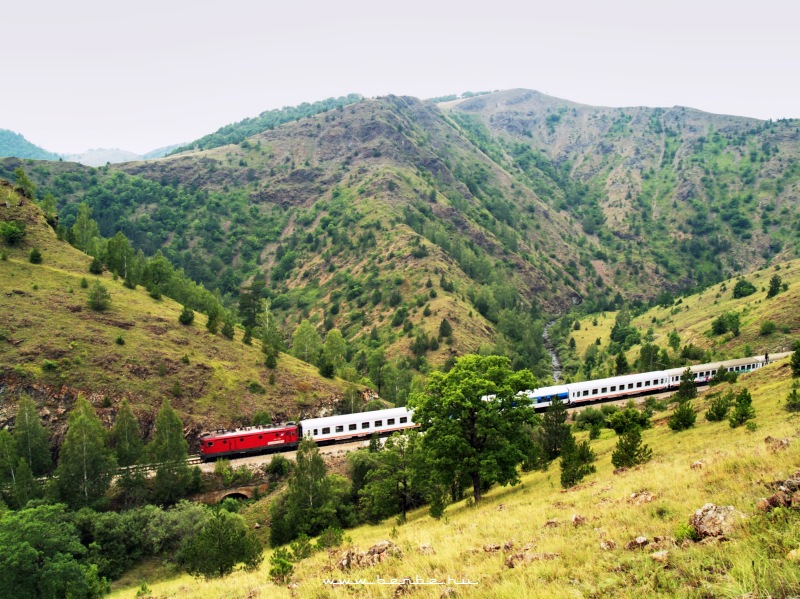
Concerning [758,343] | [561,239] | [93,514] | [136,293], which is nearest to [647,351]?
[758,343]

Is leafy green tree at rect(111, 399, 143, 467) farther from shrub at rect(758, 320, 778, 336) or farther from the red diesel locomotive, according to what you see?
shrub at rect(758, 320, 778, 336)

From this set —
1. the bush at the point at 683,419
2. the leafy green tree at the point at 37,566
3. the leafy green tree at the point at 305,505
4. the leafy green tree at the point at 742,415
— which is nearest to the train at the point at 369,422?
the leafy green tree at the point at 305,505

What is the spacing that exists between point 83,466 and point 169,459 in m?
5.98

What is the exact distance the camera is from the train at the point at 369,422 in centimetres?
4500

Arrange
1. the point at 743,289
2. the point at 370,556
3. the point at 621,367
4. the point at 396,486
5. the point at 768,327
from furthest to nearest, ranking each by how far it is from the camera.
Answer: the point at 743,289 → the point at 621,367 → the point at 768,327 → the point at 396,486 → the point at 370,556

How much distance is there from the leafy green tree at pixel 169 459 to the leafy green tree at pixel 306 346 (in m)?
35.4

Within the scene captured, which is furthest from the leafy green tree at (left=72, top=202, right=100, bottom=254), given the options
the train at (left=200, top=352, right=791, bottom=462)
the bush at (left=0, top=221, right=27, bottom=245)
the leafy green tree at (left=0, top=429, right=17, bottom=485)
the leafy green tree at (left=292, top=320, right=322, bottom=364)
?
the train at (left=200, top=352, right=791, bottom=462)

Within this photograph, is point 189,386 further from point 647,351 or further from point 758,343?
point 758,343

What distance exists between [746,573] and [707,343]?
86.0m

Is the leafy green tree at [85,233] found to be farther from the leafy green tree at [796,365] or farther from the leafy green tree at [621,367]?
the leafy green tree at [796,365]

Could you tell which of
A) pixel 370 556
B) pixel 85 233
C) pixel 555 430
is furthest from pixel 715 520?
pixel 85 233

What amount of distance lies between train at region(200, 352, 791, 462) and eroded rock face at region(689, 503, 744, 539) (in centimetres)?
3044

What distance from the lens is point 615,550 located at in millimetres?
9711

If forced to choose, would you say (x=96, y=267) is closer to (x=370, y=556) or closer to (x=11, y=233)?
(x=11, y=233)
